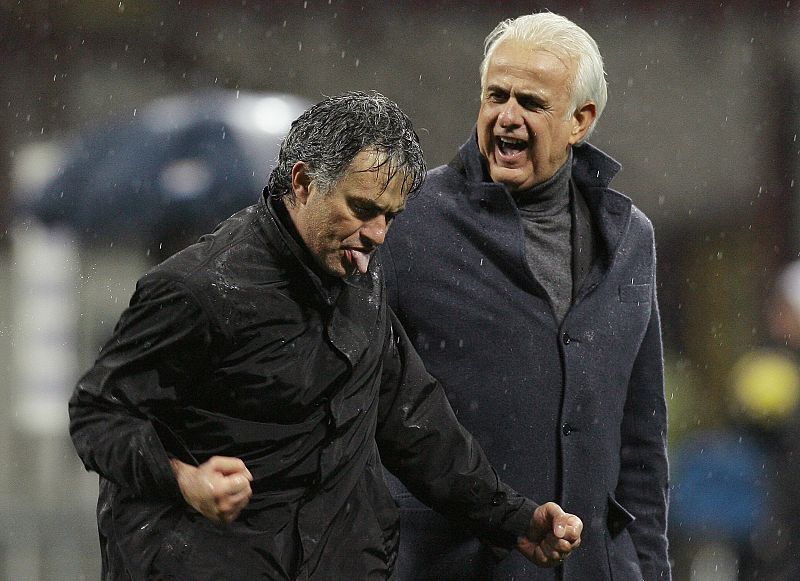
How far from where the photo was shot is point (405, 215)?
13.2 feet

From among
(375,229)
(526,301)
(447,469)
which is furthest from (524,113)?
(447,469)

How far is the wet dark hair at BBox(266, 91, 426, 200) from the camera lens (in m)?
3.24

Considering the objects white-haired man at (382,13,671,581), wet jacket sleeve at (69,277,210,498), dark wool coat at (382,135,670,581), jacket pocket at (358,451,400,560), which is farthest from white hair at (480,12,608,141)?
wet jacket sleeve at (69,277,210,498)

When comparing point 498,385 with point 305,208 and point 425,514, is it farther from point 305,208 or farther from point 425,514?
point 305,208

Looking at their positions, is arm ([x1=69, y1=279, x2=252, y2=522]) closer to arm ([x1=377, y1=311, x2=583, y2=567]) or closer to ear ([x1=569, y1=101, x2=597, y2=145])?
arm ([x1=377, y1=311, x2=583, y2=567])

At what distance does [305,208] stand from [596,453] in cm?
114

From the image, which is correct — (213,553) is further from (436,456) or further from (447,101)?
(447,101)

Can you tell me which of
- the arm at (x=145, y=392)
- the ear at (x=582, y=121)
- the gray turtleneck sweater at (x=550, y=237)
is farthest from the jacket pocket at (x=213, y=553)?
the ear at (x=582, y=121)

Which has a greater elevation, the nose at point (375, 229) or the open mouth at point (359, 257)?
the nose at point (375, 229)

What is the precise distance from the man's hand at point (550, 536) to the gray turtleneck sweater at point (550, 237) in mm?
528

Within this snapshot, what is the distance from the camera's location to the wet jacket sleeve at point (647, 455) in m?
4.20

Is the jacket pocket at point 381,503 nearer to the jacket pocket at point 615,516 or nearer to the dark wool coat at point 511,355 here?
the dark wool coat at point 511,355

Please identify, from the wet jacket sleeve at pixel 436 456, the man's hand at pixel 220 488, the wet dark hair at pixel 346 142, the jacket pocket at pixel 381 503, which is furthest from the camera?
the wet jacket sleeve at pixel 436 456

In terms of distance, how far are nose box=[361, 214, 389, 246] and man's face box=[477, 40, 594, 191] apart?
708 millimetres
